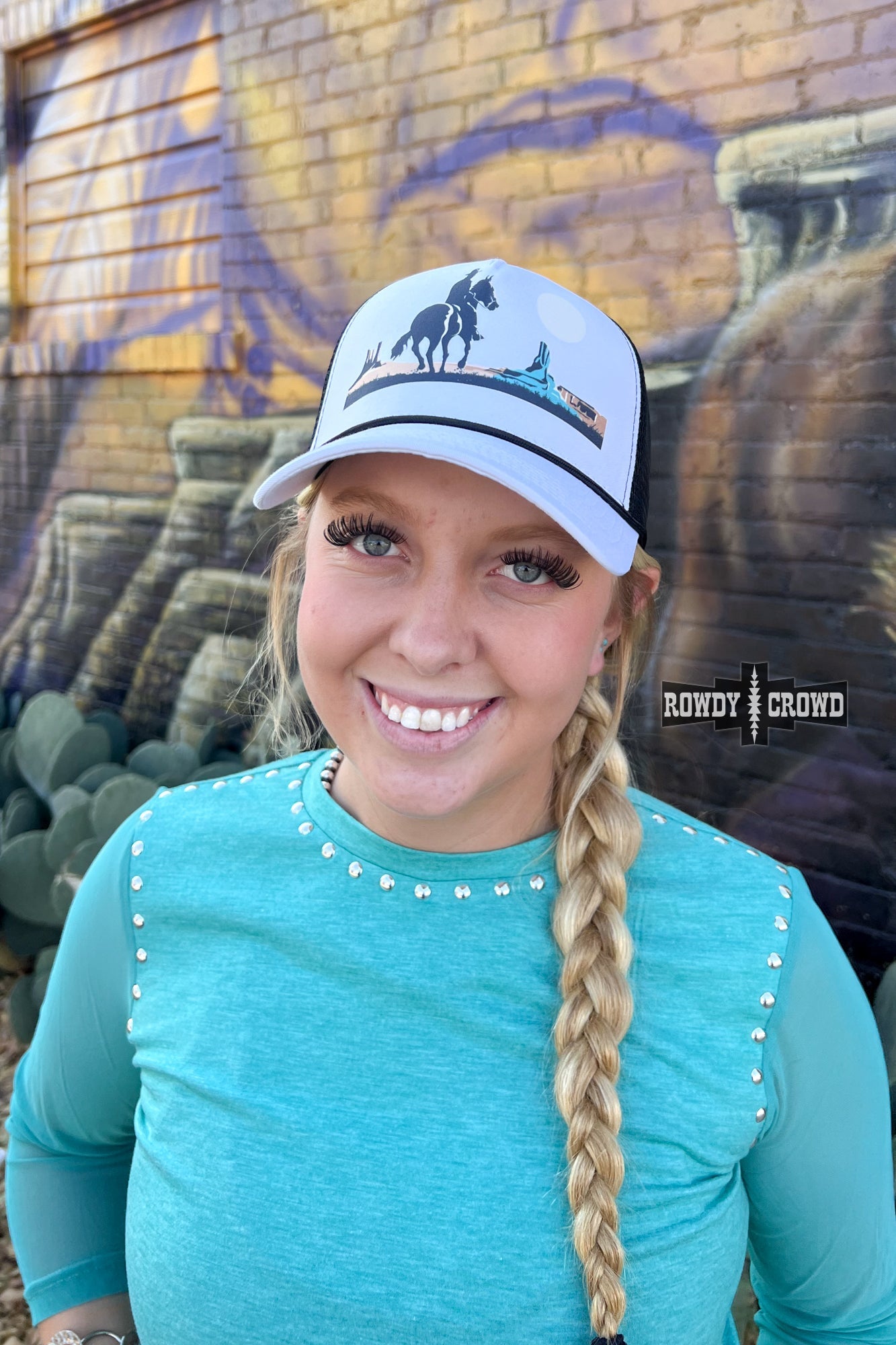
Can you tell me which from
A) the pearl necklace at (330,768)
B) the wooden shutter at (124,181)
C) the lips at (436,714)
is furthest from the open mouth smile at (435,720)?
the wooden shutter at (124,181)

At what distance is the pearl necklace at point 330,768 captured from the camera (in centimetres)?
128

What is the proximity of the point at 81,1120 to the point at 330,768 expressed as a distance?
20.3 inches

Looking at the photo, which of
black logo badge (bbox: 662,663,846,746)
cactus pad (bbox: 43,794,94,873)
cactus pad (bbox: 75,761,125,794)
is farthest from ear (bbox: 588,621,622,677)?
cactus pad (bbox: 75,761,125,794)

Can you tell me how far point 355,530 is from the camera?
1054mm

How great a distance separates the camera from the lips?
104 cm

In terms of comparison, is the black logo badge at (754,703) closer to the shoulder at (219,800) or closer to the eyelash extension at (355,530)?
the shoulder at (219,800)

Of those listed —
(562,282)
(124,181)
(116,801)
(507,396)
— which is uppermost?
(124,181)

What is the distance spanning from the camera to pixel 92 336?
501 cm

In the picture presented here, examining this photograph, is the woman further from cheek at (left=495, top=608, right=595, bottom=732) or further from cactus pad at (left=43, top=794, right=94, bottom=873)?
cactus pad at (left=43, top=794, right=94, bottom=873)

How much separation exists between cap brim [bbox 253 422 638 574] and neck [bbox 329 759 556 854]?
0.28 meters

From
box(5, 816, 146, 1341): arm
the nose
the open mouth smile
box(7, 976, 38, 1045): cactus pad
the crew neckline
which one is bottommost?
box(7, 976, 38, 1045): cactus pad

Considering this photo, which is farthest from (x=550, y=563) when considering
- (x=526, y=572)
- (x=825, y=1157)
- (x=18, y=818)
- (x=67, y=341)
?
(x=67, y=341)

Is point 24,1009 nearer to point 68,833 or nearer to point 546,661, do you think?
point 68,833

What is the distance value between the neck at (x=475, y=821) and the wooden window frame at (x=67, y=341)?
3286mm
